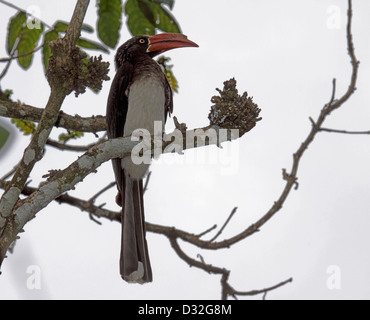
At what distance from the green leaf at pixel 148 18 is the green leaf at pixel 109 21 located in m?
0.08

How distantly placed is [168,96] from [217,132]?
1752 millimetres

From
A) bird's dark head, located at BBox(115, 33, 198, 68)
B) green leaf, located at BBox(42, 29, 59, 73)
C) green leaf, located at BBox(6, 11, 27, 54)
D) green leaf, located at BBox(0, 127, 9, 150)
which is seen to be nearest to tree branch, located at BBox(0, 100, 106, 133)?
green leaf, located at BBox(42, 29, 59, 73)

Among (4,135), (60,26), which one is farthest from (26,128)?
(4,135)

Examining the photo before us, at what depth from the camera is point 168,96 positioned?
175 inches

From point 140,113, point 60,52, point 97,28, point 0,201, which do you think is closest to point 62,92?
point 60,52

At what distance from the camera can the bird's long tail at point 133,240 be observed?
3549mm

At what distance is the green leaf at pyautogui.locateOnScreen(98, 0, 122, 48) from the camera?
10.4 feet

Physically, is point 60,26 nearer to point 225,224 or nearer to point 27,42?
point 27,42

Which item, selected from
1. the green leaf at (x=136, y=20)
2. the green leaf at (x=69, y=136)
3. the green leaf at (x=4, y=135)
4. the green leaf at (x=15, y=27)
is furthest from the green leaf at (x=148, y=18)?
the green leaf at (x=4, y=135)

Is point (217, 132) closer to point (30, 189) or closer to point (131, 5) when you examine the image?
point (131, 5)

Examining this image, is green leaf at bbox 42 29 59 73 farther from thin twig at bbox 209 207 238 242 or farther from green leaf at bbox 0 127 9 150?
green leaf at bbox 0 127 9 150

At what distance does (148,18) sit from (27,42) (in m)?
0.93

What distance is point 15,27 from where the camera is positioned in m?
3.37

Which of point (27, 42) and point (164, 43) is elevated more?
point (164, 43)
